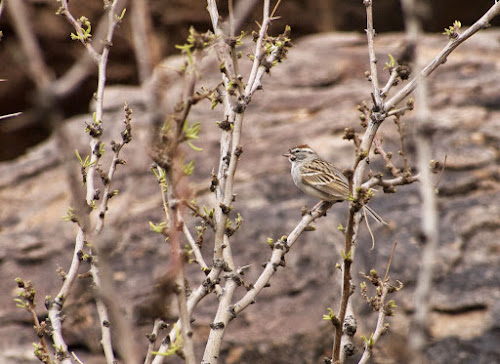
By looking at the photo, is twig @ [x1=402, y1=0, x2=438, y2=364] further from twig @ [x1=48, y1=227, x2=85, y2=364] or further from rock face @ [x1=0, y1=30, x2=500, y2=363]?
rock face @ [x1=0, y1=30, x2=500, y2=363]

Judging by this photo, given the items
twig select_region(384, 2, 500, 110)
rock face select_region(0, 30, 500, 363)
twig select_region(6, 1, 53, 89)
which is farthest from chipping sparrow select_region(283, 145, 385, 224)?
twig select_region(6, 1, 53, 89)

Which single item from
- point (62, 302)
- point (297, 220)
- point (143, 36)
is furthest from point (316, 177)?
point (143, 36)

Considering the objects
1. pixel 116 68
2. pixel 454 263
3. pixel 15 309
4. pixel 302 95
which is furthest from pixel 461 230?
pixel 116 68

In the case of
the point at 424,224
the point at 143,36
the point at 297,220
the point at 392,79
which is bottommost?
the point at 297,220

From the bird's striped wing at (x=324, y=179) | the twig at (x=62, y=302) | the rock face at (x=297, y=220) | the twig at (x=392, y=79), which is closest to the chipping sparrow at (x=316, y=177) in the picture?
the bird's striped wing at (x=324, y=179)

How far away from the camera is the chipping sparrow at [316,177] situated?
6.33 metres

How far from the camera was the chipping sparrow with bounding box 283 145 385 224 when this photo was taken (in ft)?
20.8

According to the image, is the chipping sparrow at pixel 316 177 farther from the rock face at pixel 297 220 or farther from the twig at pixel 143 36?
the twig at pixel 143 36

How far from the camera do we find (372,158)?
30.2 ft

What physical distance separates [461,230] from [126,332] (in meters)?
6.70

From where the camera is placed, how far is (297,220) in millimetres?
8102

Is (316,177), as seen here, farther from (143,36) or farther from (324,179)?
(143,36)

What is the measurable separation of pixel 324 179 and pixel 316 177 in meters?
0.14

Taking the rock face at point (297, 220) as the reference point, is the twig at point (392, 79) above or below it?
above
